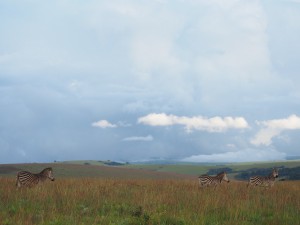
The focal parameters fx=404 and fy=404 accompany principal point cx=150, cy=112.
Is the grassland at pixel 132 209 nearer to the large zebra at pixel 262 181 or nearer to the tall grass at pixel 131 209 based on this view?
the tall grass at pixel 131 209

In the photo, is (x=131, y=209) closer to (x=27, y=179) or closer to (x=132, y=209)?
(x=132, y=209)

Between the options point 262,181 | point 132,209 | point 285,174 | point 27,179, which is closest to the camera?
point 132,209

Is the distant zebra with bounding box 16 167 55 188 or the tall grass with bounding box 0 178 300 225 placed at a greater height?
the distant zebra with bounding box 16 167 55 188

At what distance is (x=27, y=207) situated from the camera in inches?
547

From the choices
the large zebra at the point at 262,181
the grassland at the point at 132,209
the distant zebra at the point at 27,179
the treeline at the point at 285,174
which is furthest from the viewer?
the treeline at the point at 285,174

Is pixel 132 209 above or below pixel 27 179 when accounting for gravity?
below

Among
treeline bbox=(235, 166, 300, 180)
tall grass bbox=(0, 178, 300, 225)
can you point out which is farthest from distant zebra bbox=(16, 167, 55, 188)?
treeline bbox=(235, 166, 300, 180)

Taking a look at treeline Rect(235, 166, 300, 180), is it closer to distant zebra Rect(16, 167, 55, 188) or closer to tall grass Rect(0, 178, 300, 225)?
distant zebra Rect(16, 167, 55, 188)

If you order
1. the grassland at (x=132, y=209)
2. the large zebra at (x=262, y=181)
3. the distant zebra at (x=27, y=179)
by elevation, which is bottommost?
the grassland at (x=132, y=209)

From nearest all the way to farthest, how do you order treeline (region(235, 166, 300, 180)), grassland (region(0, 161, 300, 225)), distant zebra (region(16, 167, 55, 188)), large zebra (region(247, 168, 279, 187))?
grassland (region(0, 161, 300, 225)), distant zebra (region(16, 167, 55, 188)), large zebra (region(247, 168, 279, 187)), treeline (region(235, 166, 300, 180))

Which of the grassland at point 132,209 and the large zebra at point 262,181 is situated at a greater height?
the large zebra at point 262,181

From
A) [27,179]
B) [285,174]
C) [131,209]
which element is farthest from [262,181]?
[285,174]

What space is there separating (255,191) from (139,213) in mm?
10885

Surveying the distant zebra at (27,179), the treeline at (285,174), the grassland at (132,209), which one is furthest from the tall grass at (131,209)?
the treeline at (285,174)
